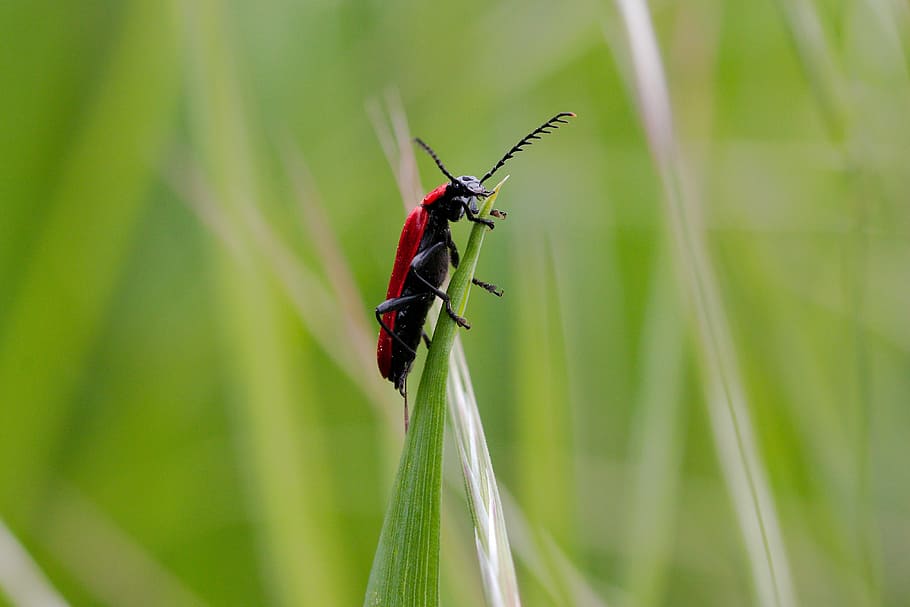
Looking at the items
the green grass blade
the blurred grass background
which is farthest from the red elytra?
the green grass blade

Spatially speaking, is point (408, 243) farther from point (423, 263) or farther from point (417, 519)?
point (417, 519)

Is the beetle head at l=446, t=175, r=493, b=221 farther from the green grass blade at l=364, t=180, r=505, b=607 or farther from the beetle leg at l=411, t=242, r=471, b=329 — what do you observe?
the green grass blade at l=364, t=180, r=505, b=607

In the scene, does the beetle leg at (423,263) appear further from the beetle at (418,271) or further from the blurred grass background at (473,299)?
the blurred grass background at (473,299)

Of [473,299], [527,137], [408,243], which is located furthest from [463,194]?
[473,299]

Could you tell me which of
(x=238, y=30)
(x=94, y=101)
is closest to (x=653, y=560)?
(x=94, y=101)

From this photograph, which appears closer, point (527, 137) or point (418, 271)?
point (527, 137)

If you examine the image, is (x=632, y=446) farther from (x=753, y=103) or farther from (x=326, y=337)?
(x=753, y=103)

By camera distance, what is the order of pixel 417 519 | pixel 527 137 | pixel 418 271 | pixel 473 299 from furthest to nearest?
pixel 473 299 → pixel 418 271 → pixel 527 137 → pixel 417 519
